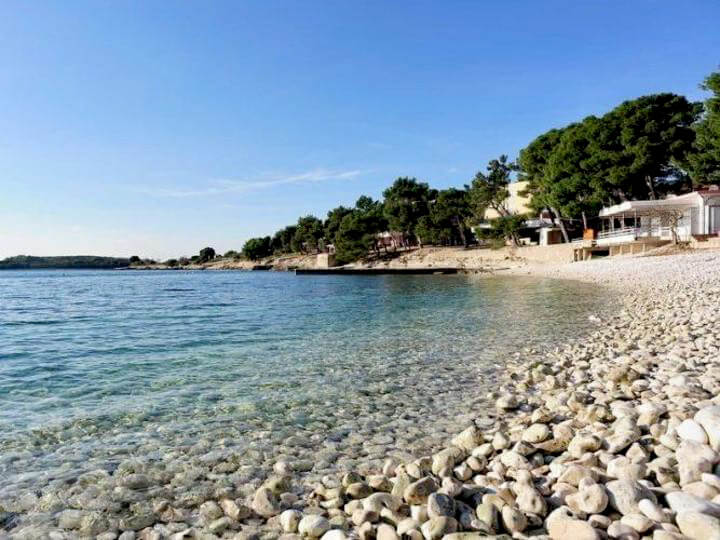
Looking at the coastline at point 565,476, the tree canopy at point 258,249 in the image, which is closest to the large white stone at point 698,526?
the coastline at point 565,476

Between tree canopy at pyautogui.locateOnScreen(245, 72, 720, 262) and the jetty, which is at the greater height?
tree canopy at pyautogui.locateOnScreen(245, 72, 720, 262)

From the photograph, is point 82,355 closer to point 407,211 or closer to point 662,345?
point 662,345

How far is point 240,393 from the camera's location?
740 cm

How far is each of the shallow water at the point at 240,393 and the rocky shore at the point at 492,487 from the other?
0.19 meters

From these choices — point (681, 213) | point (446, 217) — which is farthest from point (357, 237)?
point (681, 213)

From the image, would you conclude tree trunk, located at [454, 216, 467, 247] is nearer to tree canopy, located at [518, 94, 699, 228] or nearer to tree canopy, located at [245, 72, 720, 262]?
tree canopy, located at [245, 72, 720, 262]

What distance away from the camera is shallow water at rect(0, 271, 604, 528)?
500cm

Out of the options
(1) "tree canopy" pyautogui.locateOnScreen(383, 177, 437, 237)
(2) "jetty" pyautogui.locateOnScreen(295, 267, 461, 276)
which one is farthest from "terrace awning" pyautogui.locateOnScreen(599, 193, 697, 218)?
(1) "tree canopy" pyautogui.locateOnScreen(383, 177, 437, 237)

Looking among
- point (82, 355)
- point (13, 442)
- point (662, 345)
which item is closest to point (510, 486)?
point (13, 442)

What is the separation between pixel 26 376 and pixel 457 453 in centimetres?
855

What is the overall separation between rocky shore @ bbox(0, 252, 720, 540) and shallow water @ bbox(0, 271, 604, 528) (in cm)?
19

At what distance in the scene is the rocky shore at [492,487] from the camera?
3.09 m

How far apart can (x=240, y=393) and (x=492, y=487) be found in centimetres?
461

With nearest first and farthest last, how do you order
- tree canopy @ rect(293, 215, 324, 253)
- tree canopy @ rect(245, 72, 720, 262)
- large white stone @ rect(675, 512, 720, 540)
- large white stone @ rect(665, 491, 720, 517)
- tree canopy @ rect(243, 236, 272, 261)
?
1. large white stone @ rect(675, 512, 720, 540)
2. large white stone @ rect(665, 491, 720, 517)
3. tree canopy @ rect(245, 72, 720, 262)
4. tree canopy @ rect(293, 215, 324, 253)
5. tree canopy @ rect(243, 236, 272, 261)
